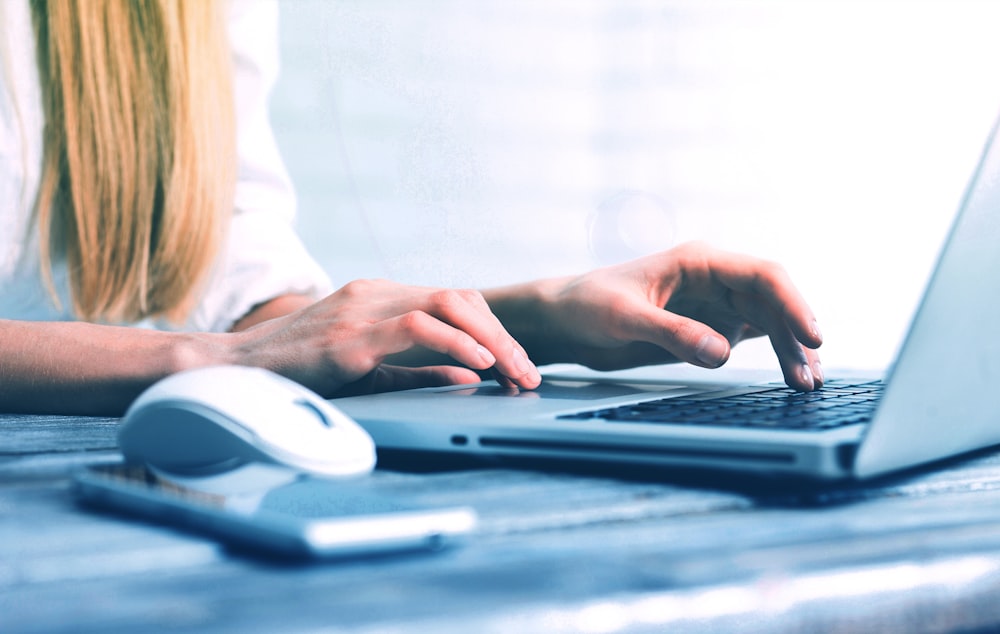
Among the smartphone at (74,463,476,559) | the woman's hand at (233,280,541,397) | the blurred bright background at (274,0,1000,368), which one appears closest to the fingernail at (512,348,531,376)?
the woman's hand at (233,280,541,397)

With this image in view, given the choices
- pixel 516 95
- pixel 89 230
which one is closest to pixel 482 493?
pixel 89 230

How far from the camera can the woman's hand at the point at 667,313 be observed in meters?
0.71

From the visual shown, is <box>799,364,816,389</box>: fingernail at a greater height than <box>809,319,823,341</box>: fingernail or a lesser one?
lesser

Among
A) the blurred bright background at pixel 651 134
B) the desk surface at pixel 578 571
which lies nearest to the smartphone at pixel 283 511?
the desk surface at pixel 578 571

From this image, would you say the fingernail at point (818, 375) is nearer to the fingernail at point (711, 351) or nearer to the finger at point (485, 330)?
the fingernail at point (711, 351)

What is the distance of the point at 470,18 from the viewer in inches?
125

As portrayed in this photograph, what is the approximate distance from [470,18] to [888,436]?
9.86 feet

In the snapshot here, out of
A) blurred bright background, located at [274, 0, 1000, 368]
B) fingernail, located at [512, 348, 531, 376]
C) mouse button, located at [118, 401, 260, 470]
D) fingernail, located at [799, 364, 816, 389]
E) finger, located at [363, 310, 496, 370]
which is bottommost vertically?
blurred bright background, located at [274, 0, 1000, 368]

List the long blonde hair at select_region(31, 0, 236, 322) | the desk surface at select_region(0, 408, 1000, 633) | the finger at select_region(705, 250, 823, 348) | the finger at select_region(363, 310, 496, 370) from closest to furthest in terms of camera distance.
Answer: the desk surface at select_region(0, 408, 1000, 633) < the finger at select_region(363, 310, 496, 370) < the finger at select_region(705, 250, 823, 348) < the long blonde hair at select_region(31, 0, 236, 322)

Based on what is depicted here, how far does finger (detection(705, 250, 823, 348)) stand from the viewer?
0.74m

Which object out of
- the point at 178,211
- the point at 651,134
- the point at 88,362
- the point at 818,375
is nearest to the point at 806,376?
the point at 818,375

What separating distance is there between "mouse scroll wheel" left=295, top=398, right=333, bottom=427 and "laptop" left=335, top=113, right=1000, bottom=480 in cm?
9

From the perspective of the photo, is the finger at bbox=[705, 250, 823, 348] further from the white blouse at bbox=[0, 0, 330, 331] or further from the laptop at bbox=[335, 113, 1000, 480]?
the white blouse at bbox=[0, 0, 330, 331]

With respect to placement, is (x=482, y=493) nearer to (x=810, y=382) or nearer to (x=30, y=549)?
(x=30, y=549)
